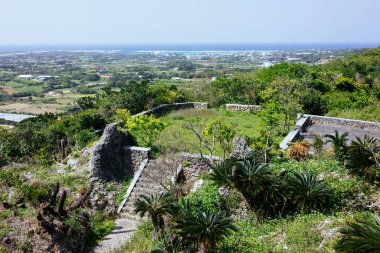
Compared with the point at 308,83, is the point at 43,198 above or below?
below

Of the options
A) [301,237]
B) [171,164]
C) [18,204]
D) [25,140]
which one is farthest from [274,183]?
[25,140]

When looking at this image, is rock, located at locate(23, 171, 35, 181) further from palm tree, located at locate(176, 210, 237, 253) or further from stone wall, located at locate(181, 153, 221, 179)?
palm tree, located at locate(176, 210, 237, 253)

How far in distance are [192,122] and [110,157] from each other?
6.83 meters

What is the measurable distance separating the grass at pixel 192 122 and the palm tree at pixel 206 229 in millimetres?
6689

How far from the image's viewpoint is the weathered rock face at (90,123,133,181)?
603 inches

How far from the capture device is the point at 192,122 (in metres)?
21.3

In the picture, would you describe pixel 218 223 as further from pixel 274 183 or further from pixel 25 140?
pixel 25 140

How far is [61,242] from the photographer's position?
1123 centimetres

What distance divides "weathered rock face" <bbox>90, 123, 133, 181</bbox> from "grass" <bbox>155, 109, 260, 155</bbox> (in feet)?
5.96

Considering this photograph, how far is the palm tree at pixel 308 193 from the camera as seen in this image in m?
10.2

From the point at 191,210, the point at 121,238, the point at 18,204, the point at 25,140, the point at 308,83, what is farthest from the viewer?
the point at 308,83

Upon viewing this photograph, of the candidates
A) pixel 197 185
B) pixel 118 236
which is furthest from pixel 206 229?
pixel 197 185

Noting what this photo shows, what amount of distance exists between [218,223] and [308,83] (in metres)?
22.3

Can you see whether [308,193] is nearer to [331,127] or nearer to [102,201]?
[102,201]
